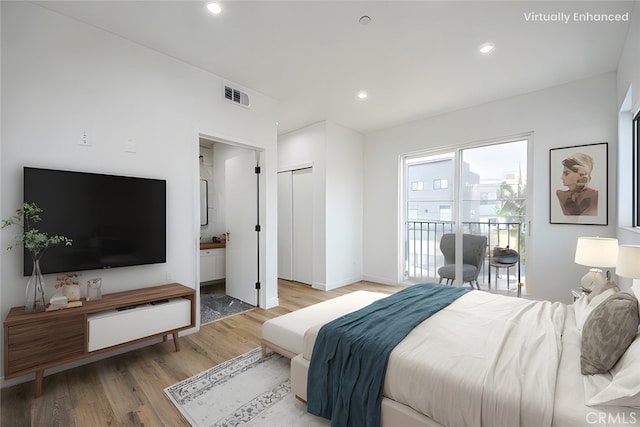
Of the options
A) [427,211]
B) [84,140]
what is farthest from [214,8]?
[427,211]

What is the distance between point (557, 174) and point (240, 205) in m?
4.23

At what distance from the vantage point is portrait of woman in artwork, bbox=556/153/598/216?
316 centimetres

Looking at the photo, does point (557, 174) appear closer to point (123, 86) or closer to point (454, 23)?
point (454, 23)

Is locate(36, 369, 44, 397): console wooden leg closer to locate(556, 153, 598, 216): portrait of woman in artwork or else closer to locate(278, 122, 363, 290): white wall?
locate(278, 122, 363, 290): white wall

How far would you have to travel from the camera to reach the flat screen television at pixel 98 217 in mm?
2113

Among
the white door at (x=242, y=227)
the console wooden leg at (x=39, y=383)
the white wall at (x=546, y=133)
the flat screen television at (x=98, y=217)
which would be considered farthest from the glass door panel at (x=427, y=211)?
the console wooden leg at (x=39, y=383)

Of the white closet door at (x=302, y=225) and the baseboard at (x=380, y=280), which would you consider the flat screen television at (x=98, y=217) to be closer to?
the white closet door at (x=302, y=225)

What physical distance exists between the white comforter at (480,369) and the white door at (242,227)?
263 cm

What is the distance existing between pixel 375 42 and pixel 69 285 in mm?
3368

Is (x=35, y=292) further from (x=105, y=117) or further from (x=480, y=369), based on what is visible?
(x=480, y=369)

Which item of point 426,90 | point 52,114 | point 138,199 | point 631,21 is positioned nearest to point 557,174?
point 631,21

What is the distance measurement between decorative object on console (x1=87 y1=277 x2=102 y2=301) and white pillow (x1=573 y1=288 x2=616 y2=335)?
354 centimetres

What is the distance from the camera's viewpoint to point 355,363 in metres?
1.58

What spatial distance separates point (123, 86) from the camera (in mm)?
2541
